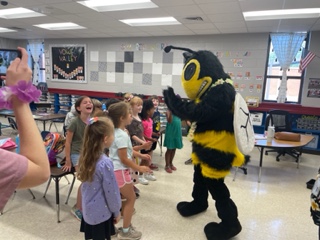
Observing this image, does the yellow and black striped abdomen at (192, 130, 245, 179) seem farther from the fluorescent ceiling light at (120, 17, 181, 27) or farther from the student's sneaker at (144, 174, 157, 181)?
the fluorescent ceiling light at (120, 17, 181, 27)

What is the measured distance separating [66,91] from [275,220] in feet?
22.7

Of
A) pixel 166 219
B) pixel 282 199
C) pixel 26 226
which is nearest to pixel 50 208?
pixel 26 226

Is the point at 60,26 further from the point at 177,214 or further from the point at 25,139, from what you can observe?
the point at 25,139

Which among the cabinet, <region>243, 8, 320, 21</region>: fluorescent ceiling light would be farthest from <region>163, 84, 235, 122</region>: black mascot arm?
the cabinet

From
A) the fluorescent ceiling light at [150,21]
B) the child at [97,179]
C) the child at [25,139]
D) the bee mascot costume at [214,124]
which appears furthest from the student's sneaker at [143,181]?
the fluorescent ceiling light at [150,21]

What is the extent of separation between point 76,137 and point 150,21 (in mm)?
3499

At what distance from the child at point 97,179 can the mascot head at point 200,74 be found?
828 millimetres

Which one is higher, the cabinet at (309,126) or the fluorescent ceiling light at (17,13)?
the fluorescent ceiling light at (17,13)

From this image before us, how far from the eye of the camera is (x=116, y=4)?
4.07 meters

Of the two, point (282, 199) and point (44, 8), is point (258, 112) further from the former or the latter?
point (44, 8)

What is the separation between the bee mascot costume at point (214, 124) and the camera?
199 cm

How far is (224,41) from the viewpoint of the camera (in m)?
5.79

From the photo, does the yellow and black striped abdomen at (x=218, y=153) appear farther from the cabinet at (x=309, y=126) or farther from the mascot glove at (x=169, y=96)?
the cabinet at (x=309, y=126)

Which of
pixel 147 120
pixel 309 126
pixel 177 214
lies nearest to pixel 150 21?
pixel 147 120
